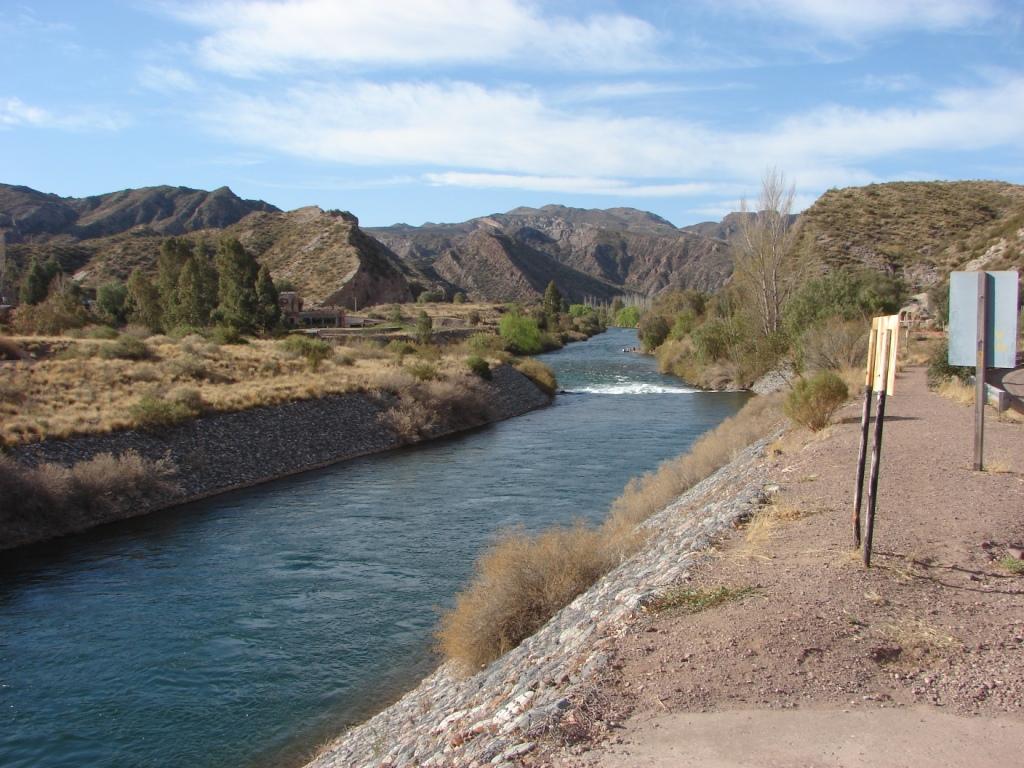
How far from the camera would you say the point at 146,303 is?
61688 mm

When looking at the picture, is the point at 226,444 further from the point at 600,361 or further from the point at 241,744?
the point at 600,361

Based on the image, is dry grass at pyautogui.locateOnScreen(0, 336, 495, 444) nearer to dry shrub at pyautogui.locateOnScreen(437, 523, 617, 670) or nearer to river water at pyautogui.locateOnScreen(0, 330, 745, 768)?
river water at pyautogui.locateOnScreen(0, 330, 745, 768)

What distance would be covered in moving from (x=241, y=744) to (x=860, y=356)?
1056 inches

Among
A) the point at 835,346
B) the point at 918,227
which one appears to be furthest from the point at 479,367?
the point at 918,227

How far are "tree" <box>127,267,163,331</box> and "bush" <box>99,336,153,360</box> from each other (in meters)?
21.0

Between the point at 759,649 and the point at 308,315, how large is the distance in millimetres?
82594

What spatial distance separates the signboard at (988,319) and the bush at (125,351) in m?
38.3

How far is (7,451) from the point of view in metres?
22.2

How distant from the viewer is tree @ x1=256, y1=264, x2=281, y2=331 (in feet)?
202

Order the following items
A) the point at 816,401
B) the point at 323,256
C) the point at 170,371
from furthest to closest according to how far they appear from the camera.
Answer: the point at 323,256 < the point at 170,371 < the point at 816,401

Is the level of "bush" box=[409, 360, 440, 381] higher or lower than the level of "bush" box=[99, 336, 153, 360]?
lower

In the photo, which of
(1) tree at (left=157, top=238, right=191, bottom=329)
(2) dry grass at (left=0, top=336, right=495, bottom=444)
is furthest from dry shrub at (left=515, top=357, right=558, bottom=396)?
(1) tree at (left=157, top=238, right=191, bottom=329)

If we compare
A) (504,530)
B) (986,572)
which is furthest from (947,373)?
(986,572)

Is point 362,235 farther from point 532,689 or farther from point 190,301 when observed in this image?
point 532,689
